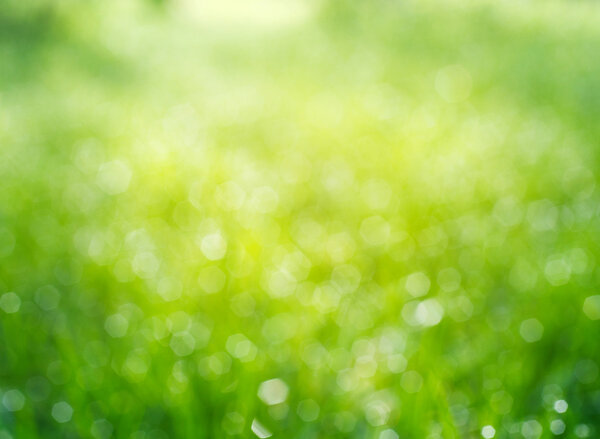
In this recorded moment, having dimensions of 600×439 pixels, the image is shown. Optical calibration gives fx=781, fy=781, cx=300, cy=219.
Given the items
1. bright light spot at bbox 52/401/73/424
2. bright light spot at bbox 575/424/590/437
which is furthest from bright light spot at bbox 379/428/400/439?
bright light spot at bbox 52/401/73/424

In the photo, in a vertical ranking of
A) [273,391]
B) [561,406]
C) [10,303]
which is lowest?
[10,303]

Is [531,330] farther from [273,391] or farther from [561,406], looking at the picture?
[273,391]

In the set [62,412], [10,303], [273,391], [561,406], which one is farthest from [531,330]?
[10,303]

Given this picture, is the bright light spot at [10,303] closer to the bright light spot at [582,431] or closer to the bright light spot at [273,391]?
the bright light spot at [273,391]

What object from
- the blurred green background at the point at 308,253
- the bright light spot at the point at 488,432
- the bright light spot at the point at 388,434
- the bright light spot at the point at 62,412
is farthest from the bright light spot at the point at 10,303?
the bright light spot at the point at 488,432

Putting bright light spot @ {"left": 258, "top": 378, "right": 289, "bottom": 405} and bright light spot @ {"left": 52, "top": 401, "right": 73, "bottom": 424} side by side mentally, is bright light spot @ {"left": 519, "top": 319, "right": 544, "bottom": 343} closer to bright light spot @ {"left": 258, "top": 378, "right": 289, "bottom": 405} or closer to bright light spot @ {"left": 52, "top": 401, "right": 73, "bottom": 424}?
bright light spot @ {"left": 258, "top": 378, "right": 289, "bottom": 405}

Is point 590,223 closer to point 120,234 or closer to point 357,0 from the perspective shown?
point 120,234
